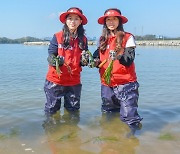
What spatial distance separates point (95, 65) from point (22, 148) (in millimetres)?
2008

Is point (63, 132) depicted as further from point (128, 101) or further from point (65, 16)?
point (65, 16)

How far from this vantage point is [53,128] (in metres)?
6.11

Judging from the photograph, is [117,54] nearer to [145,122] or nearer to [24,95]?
[145,122]

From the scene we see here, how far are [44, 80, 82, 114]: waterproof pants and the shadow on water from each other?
0.27 metres

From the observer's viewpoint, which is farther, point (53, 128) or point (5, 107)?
point (5, 107)

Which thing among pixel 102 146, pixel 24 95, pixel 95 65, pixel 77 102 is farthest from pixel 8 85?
pixel 102 146

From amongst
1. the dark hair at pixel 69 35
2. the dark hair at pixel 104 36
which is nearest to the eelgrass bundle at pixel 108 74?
the dark hair at pixel 104 36

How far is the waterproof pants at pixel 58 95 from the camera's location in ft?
20.7

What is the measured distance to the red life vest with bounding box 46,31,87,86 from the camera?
6094mm

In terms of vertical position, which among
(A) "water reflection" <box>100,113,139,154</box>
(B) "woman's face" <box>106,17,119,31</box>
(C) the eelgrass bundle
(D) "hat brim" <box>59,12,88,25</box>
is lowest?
(A) "water reflection" <box>100,113,139,154</box>

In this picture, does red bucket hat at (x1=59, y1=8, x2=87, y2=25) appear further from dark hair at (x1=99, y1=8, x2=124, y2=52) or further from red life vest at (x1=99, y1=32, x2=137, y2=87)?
red life vest at (x1=99, y1=32, x2=137, y2=87)

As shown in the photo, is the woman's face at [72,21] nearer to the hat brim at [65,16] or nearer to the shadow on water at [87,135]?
the hat brim at [65,16]

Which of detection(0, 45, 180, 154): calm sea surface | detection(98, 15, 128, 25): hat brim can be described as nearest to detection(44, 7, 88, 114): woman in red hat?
detection(98, 15, 128, 25): hat brim

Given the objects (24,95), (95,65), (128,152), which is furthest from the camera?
(24,95)
